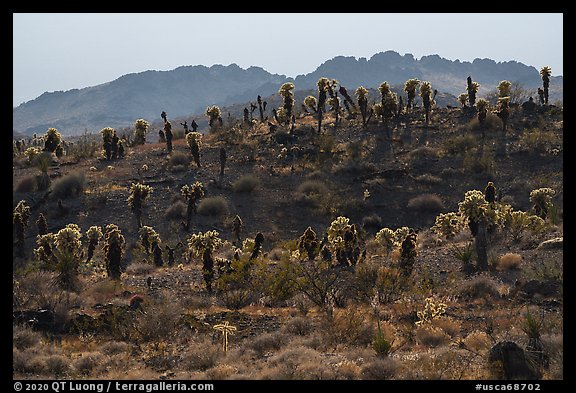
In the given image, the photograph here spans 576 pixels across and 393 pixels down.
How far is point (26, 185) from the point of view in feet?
112

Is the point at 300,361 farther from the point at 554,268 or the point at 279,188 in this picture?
the point at 279,188

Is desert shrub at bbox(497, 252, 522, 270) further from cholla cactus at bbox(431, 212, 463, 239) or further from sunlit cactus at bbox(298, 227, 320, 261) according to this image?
sunlit cactus at bbox(298, 227, 320, 261)

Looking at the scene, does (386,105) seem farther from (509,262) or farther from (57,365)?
(57,365)

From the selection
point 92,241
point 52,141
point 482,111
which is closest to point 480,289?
point 92,241

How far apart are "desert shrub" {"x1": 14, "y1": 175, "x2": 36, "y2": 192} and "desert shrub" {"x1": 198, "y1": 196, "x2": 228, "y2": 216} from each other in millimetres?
11712

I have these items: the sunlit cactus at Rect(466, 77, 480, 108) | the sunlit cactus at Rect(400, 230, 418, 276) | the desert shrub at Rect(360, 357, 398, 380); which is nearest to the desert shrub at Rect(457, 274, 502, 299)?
the sunlit cactus at Rect(400, 230, 418, 276)

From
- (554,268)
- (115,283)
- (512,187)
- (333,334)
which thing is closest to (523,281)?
(554,268)

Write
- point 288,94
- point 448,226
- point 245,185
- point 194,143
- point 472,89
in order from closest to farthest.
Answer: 1. point 448,226
2. point 245,185
3. point 194,143
4. point 288,94
5. point 472,89

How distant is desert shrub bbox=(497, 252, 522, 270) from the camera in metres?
18.1

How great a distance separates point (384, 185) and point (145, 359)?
25.6 meters

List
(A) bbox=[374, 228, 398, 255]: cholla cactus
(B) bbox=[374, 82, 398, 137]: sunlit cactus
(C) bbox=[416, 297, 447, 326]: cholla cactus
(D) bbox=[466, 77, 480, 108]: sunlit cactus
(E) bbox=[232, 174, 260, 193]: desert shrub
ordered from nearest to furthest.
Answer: (C) bbox=[416, 297, 447, 326]: cholla cactus
(A) bbox=[374, 228, 398, 255]: cholla cactus
(E) bbox=[232, 174, 260, 193]: desert shrub
(B) bbox=[374, 82, 398, 137]: sunlit cactus
(D) bbox=[466, 77, 480, 108]: sunlit cactus

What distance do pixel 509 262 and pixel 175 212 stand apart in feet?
63.8

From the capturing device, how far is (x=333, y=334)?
39.0ft
